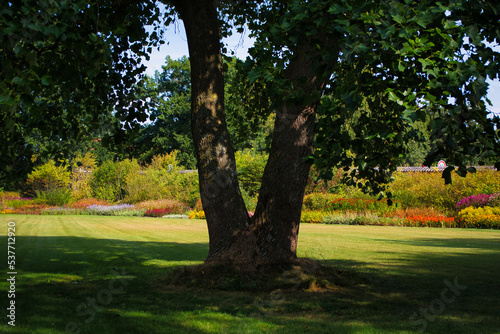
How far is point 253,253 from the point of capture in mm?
6031

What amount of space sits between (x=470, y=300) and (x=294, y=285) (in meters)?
2.21

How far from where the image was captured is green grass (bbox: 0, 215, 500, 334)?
410 cm

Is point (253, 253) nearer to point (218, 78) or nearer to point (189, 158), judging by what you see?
point (218, 78)

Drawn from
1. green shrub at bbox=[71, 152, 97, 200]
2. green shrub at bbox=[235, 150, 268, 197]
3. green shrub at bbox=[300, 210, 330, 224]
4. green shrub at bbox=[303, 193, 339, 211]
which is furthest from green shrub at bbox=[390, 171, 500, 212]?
green shrub at bbox=[71, 152, 97, 200]

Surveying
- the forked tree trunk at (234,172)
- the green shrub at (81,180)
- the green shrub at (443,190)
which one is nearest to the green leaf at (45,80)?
the forked tree trunk at (234,172)

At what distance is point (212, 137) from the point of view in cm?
620

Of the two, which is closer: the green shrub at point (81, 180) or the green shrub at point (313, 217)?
the green shrub at point (313, 217)

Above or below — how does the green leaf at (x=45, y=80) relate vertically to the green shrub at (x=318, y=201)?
above

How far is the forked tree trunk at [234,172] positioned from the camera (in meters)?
6.00

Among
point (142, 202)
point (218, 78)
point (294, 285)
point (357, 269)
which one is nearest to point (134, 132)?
point (218, 78)

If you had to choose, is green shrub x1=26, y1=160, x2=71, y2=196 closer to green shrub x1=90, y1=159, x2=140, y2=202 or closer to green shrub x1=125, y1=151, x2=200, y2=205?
green shrub x1=90, y1=159, x2=140, y2=202

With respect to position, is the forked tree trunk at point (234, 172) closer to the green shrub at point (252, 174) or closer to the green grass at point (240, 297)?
the green grass at point (240, 297)

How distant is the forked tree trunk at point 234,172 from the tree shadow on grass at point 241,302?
72cm

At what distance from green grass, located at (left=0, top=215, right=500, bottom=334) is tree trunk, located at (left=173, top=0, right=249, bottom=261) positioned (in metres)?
0.96
